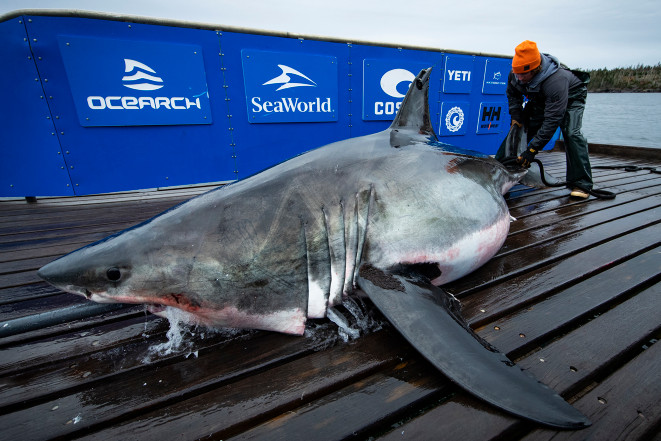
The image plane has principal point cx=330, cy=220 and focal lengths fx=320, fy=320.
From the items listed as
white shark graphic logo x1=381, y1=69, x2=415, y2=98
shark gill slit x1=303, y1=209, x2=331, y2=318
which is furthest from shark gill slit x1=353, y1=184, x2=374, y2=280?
white shark graphic logo x1=381, y1=69, x2=415, y2=98

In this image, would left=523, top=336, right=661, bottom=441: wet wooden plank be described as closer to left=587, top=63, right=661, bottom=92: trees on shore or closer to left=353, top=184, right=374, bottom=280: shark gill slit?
left=353, top=184, right=374, bottom=280: shark gill slit

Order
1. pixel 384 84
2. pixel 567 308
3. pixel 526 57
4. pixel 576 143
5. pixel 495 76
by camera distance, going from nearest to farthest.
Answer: pixel 567 308 < pixel 526 57 < pixel 576 143 < pixel 384 84 < pixel 495 76

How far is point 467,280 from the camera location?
216cm

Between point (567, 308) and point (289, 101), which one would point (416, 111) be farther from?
point (289, 101)

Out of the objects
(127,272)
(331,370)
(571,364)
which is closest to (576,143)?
(571,364)

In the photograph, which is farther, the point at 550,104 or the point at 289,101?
the point at 289,101

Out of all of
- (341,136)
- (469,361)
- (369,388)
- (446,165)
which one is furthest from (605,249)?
(341,136)

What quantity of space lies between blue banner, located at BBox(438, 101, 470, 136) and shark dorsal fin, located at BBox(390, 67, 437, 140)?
4.49m

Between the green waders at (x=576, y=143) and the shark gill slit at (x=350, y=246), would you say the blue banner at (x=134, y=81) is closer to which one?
the shark gill slit at (x=350, y=246)

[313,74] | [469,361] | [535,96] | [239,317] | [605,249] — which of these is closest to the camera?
[469,361]

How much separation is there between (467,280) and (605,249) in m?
1.35

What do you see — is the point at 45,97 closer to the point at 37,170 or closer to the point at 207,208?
the point at 37,170

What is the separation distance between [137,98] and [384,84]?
164 inches

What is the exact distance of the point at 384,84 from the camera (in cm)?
608
